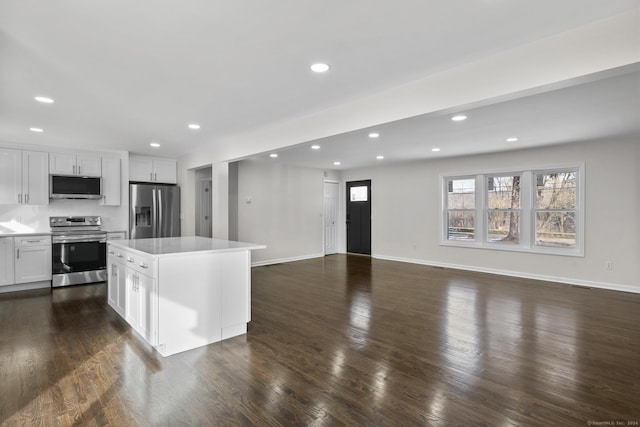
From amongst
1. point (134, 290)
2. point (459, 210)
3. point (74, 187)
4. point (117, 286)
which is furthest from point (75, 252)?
point (459, 210)

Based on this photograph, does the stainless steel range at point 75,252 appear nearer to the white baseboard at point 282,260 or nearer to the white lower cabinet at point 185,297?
the white lower cabinet at point 185,297

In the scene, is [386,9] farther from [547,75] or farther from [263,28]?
[547,75]

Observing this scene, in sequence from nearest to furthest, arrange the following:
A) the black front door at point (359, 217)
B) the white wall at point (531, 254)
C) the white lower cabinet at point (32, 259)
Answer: the white lower cabinet at point (32, 259)
the white wall at point (531, 254)
the black front door at point (359, 217)

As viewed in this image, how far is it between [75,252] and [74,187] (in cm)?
113

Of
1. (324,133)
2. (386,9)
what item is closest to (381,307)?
(324,133)

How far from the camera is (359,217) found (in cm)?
898

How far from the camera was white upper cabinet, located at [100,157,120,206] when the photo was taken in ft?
19.7

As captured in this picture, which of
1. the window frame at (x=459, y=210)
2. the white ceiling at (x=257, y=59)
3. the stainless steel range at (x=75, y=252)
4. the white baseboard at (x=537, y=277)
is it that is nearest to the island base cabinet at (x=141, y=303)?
the white ceiling at (x=257, y=59)

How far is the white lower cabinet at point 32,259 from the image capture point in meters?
5.04

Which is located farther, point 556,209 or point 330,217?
point 330,217

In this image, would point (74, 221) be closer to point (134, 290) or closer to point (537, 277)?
point (134, 290)

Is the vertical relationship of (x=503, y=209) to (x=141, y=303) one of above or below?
above

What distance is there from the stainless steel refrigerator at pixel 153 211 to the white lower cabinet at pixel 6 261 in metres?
1.68

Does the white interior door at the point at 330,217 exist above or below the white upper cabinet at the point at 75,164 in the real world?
below
